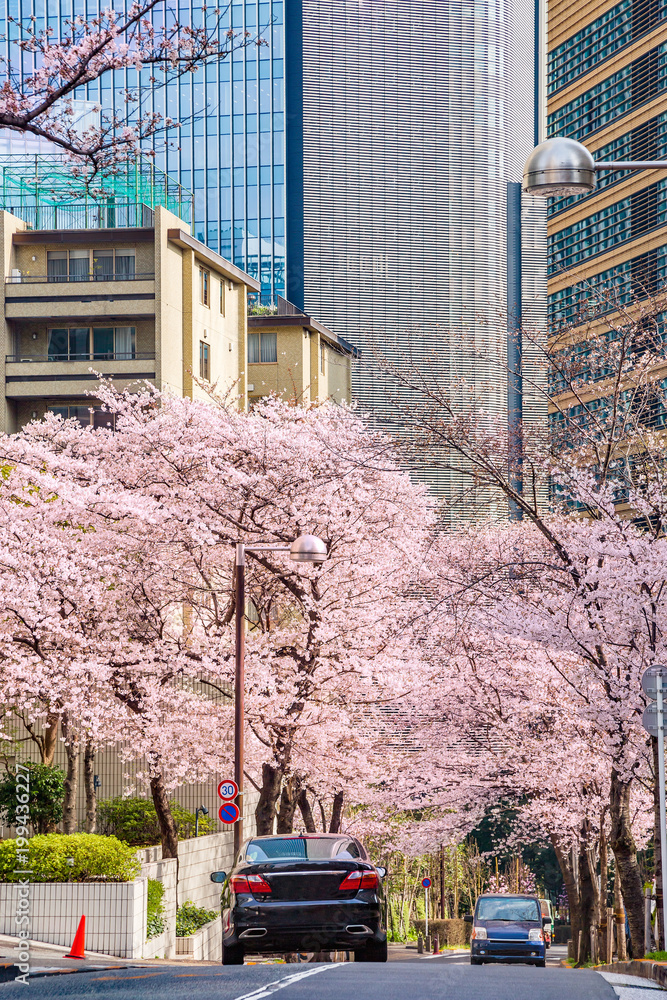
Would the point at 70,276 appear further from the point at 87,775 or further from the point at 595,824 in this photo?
the point at 595,824

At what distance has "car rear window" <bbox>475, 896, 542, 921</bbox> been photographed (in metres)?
27.2

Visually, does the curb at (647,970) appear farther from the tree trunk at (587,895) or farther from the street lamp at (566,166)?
the tree trunk at (587,895)

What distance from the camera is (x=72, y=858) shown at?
18719 mm

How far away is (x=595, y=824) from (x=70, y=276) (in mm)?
32640

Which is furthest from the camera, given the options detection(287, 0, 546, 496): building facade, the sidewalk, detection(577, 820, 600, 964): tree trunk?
detection(287, 0, 546, 496): building facade

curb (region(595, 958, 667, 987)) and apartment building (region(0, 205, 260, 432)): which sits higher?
apartment building (region(0, 205, 260, 432))

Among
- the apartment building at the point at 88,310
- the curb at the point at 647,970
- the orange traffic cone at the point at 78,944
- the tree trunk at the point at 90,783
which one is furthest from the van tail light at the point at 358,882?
the apartment building at the point at 88,310

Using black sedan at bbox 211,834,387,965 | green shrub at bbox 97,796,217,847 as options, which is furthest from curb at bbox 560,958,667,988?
green shrub at bbox 97,796,217,847

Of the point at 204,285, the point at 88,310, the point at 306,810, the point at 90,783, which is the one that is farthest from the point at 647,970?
the point at 204,285

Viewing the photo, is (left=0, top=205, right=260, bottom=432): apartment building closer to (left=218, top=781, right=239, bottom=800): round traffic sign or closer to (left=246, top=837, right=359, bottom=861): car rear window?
(left=218, top=781, right=239, bottom=800): round traffic sign

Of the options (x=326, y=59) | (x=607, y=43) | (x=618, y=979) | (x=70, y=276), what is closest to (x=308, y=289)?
(x=326, y=59)

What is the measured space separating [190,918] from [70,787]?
15.1ft

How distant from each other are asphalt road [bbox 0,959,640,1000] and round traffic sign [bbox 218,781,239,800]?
923 centimetres

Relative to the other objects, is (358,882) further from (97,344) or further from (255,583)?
(97,344)
